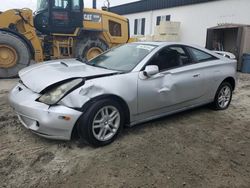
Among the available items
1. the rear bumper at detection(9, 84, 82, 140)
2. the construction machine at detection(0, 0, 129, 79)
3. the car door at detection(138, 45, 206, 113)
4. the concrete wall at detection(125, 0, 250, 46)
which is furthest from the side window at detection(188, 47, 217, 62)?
the concrete wall at detection(125, 0, 250, 46)

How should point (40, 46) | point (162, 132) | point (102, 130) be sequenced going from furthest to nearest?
point (40, 46) < point (162, 132) < point (102, 130)

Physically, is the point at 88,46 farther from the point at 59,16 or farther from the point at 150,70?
the point at 150,70

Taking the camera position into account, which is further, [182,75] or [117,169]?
[182,75]

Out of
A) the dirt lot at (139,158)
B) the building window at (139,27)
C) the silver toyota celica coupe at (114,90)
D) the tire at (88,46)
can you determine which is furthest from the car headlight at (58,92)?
the building window at (139,27)

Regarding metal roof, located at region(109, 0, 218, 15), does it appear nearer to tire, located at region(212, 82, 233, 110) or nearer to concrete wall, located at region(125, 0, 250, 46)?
concrete wall, located at region(125, 0, 250, 46)

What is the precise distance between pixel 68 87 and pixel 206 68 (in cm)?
259

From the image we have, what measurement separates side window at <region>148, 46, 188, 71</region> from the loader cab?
589 cm

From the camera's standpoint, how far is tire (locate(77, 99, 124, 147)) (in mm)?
3188

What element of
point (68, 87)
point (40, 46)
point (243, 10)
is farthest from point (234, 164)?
point (243, 10)

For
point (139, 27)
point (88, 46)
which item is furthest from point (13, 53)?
point (139, 27)

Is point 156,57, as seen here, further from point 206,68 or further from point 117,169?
point 117,169

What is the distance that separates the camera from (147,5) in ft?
68.8

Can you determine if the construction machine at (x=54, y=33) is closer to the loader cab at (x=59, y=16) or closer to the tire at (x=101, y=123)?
the loader cab at (x=59, y=16)

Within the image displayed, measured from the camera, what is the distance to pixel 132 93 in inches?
140
